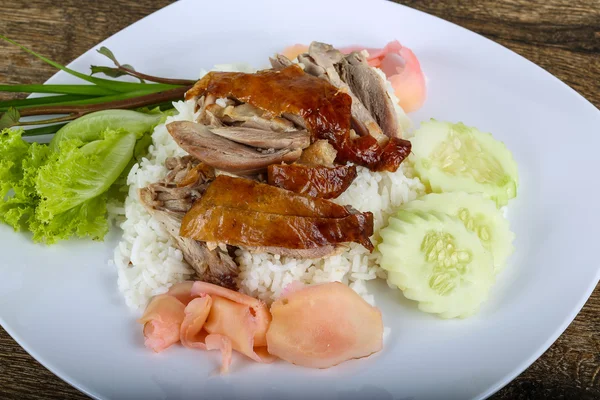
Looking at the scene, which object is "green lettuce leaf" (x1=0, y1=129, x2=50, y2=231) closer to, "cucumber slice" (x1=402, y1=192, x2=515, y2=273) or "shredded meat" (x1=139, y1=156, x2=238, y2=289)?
"shredded meat" (x1=139, y1=156, x2=238, y2=289)

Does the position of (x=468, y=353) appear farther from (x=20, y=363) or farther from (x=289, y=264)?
(x=20, y=363)

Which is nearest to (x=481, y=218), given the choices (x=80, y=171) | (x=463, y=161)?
(x=463, y=161)

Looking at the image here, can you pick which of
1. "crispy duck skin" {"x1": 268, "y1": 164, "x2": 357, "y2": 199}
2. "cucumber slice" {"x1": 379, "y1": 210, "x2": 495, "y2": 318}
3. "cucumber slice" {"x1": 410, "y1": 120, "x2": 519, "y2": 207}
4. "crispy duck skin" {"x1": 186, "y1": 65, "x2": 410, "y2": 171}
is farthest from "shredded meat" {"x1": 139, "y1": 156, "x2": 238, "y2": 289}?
"cucumber slice" {"x1": 410, "y1": 120, "x2": 519, "y2": 207}

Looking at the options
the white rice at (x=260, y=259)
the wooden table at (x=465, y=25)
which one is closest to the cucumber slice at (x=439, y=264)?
the white rice at (x=260, y=259)

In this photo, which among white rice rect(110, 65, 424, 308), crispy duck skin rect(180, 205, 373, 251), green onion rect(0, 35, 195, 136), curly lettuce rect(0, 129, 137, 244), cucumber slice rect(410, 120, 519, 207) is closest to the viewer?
crispy duck skin rect(180, 205, 373, 251)

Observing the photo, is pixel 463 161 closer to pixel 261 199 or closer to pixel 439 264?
pixel 439 264

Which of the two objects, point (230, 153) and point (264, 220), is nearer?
point (264, 220)

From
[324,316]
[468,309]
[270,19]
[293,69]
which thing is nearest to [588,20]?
[270,19]
